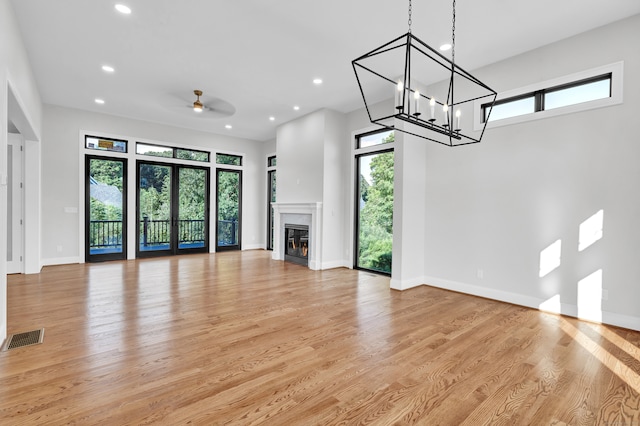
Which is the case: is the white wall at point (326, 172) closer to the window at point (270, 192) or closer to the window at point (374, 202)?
the window at point (374, 202)

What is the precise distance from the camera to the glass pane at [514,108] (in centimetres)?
398

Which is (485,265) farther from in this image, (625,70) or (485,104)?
(625,70)

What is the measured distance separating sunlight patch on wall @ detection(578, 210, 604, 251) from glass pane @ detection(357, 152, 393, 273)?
9.09ft

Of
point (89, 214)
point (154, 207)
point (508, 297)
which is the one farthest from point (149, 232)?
point (508, 297)

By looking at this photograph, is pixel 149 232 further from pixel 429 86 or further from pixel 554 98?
pixel 554 98

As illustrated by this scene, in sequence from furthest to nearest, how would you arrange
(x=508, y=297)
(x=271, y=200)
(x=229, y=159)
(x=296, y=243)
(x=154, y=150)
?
(x=271, y=200) → (x=229, y=159) → (x=154, y=150) → (x=296, y=243) → (x=508, y=297)

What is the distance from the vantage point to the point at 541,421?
71.0 inches

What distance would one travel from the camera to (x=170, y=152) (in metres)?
7.70

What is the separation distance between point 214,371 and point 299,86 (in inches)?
176

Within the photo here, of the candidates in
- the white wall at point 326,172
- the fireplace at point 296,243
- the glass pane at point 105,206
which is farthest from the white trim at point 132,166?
the white wall at point 326,172

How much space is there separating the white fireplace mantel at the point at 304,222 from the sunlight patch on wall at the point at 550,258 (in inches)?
146

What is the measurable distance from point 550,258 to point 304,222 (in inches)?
170

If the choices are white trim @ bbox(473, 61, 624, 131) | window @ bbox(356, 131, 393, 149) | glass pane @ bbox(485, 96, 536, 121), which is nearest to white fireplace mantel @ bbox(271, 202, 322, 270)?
window @ bbox(356, 131, 393, 149)

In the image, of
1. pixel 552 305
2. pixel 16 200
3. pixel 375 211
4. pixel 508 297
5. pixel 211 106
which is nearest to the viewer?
pixel 552 305
